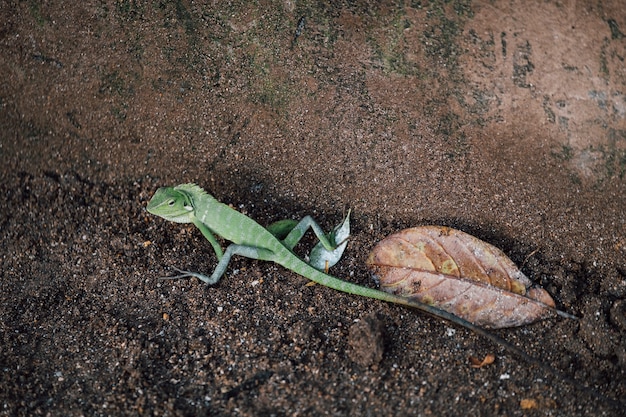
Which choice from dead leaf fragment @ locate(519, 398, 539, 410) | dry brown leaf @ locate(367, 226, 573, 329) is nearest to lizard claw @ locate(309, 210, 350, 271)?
dry brown leaf @ locate(367, 226, 573, 329)

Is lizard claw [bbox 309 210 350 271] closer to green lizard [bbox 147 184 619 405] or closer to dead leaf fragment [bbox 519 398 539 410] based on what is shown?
green lizard [bbox 147 184 619 405]

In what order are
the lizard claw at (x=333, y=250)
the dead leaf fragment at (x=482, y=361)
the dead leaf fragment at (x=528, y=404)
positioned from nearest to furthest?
1. the dead leaf fragment at (x=528, y=404)
2. the dead leaf fragment at (x=482, y=361)
3. the lizard claw at (x=333, y=250)

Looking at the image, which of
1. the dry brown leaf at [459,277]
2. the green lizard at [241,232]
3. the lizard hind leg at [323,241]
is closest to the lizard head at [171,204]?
the green lizard at [241,232]

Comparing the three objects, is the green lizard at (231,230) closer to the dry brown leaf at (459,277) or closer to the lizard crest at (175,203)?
the lizard crest at (175,203)

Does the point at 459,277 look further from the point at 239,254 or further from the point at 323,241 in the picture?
the point at 239,254

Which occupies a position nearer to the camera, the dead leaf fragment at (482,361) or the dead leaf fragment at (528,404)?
the dead leaf fragment at (528,404)

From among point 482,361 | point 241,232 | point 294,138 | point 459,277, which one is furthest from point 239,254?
point 482,361

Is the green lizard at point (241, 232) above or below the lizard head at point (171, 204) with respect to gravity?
below
